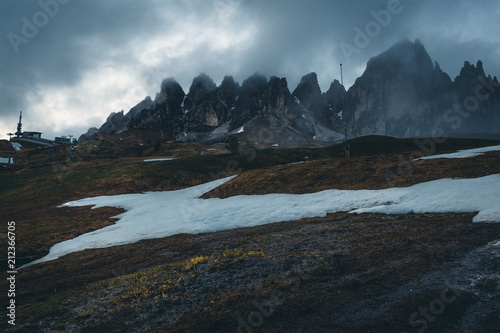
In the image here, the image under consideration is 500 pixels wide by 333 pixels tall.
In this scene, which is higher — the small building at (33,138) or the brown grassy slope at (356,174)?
the small building at (33,138)

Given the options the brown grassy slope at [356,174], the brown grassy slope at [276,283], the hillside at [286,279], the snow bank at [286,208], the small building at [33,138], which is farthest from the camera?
the small building at [33,138]

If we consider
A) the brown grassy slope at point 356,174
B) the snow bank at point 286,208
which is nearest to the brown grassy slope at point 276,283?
the snow bank at point 286,208

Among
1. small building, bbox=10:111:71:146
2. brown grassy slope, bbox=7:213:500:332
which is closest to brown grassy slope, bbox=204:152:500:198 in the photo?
brown grassy slope, bbox=7:213:500:332

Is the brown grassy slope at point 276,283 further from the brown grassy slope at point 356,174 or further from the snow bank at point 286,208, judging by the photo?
the brown grassy slope at point 356,174

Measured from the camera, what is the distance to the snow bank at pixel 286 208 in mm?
17016

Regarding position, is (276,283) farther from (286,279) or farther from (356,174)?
(356,174)

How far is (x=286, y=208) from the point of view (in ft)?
78.9

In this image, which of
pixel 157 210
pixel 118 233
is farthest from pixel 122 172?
pixel 118 233

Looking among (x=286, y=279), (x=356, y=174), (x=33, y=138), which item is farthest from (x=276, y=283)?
(x=33, y=138)

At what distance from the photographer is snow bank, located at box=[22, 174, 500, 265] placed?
55.8 ft

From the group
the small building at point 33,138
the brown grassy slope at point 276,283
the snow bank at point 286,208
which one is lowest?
the brown grassy slope at point 276,283

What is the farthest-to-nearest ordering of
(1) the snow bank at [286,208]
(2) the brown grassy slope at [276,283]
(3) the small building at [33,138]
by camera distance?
(3) the small building at [33,138], (1) the snow bank at [286,208], (2) the brown grassy slope at [276,283]

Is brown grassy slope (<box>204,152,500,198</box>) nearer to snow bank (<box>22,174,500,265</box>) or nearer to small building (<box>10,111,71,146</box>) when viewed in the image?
snow bank (<box>22,174,500,265</box>)

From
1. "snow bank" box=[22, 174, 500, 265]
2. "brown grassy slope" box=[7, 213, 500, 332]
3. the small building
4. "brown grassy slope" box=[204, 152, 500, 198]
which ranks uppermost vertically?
the small building
